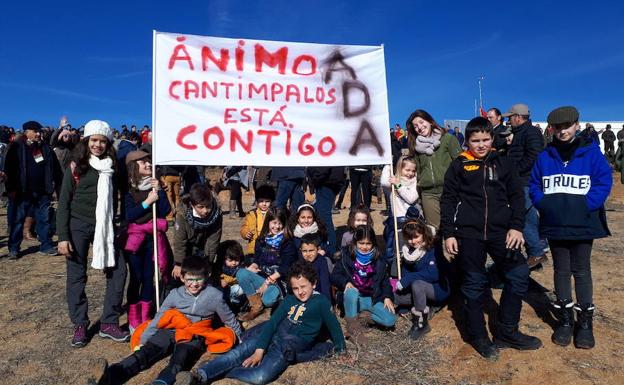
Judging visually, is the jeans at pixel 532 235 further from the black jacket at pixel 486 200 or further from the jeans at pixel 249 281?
the jeans at pixel 249 281

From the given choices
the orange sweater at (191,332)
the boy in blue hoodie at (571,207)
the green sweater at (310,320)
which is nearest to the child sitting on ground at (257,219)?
the orange sweater at (191,332)

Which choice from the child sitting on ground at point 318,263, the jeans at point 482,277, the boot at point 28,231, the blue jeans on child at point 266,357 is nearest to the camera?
the blue jeans on child at point 266,357

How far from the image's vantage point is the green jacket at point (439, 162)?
4824mm

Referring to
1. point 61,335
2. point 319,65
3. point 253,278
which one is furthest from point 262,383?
point 319,65

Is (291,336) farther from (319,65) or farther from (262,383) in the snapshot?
(319,65)

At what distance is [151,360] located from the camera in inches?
141

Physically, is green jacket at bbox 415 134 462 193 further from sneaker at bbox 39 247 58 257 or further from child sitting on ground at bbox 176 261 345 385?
sneaker at bbox 39 247 58 257

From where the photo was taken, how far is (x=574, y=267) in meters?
3.81

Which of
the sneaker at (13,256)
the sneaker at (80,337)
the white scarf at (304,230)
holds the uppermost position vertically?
the white scarf at (304,230)

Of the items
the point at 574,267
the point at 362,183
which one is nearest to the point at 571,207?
the point at 574,267

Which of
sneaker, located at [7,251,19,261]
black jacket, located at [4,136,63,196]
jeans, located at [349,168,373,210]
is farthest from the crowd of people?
jeans, located at [349,168,373,210]

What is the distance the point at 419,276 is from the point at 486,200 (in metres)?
1.20

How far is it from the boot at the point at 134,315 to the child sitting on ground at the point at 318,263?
1676 mm

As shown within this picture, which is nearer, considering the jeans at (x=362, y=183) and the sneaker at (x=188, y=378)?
the sneaker at (x=188, y=378)
